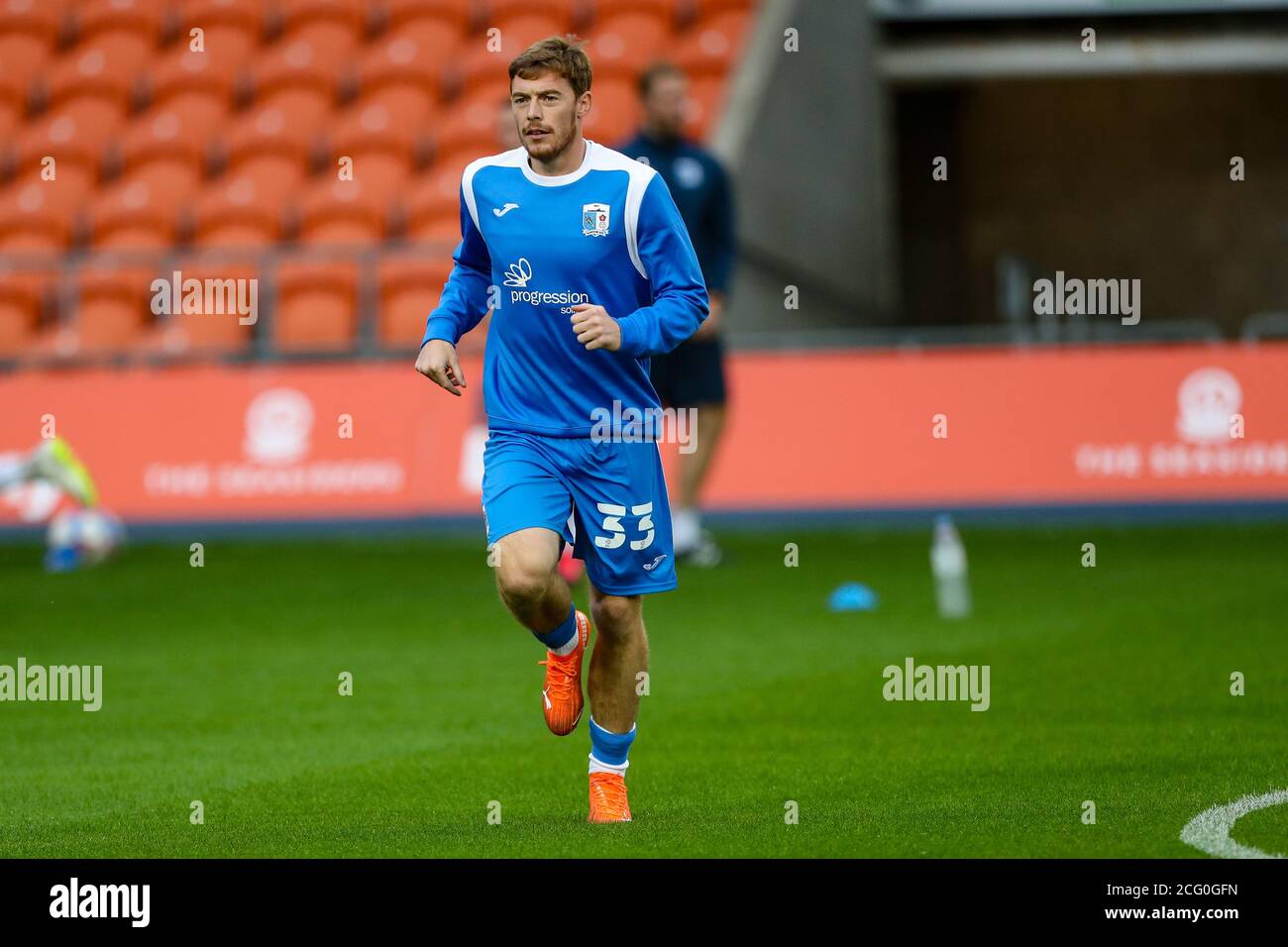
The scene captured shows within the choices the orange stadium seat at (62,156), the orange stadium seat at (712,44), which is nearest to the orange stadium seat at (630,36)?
the orange stadium seat at (712,44)

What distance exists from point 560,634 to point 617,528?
45 cm

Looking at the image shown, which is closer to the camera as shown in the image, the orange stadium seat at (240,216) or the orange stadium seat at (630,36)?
the orange stadium seat at (240,216)

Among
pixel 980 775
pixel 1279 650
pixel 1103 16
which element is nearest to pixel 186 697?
pixel 980 775

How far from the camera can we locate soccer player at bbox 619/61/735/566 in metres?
14.4

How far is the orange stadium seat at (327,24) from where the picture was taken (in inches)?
984

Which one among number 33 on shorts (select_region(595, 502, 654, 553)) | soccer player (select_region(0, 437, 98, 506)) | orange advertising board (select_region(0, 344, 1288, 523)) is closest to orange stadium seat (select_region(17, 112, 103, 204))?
orange advertising board (select_region(0, 344, 1288, 523))

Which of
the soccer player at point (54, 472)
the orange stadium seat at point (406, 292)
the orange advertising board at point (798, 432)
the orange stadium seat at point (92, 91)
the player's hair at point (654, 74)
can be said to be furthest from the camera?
the orange stadium seat at point (92, 91)

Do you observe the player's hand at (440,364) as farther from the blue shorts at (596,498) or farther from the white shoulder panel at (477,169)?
the white shoulder panel at (477,169)

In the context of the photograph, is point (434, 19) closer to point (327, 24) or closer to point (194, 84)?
point (327, 24)

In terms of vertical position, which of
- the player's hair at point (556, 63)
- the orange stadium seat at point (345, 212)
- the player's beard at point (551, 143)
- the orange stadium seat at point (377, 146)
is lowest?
the player's beard at point (551, 143)

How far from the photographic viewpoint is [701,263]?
14.5 metres

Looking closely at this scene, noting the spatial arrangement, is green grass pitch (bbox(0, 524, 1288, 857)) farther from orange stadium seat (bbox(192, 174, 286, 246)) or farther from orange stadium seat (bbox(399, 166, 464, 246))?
orange stadium seat (bbox(192, 174, 286, 246))

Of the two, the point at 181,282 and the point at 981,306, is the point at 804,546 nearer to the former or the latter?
the point at 181,282

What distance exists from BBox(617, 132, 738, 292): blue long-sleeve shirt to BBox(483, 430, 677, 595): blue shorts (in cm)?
767
